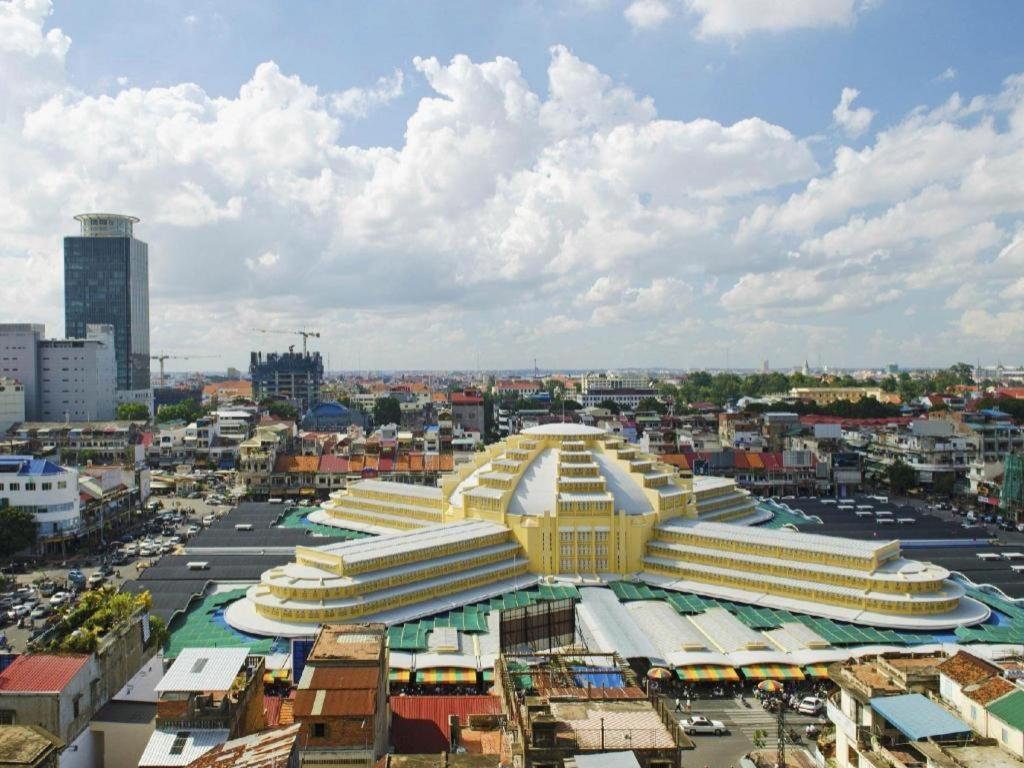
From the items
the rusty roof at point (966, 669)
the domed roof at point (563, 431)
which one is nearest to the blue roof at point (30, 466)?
the domed roof at point (563, 431)

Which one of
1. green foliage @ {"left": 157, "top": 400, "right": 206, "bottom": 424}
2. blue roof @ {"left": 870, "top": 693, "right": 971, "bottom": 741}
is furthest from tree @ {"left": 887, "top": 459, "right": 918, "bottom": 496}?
green foliage @ {"left": 157, "top": 400, "right": 206, "bottom": 424}

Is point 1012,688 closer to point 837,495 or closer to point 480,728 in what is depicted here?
point 480,728

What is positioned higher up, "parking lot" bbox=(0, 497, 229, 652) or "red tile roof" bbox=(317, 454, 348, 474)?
"red tile roof" bbox=(317, 454, 348, 474)

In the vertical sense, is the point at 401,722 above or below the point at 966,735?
below

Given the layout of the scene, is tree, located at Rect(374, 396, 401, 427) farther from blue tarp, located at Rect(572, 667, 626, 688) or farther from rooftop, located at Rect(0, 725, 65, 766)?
rooftop, located at Rect(0, 725, 65, 766)

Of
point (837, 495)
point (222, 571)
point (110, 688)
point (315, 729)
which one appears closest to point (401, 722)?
point (315, 729)

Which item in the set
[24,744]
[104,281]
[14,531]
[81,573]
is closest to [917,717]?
[24,744]
